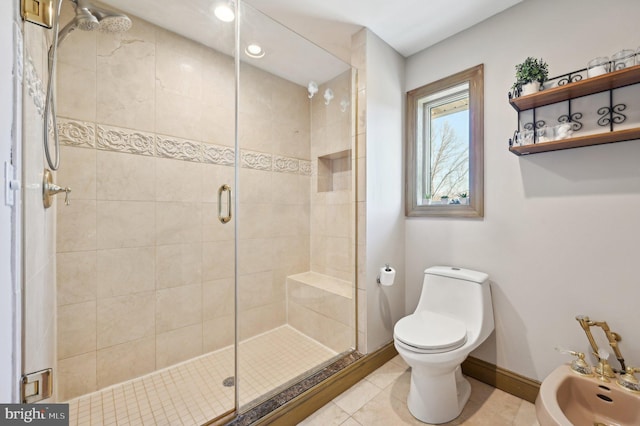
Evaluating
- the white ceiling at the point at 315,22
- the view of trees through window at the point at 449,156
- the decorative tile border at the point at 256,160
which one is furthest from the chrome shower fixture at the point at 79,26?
the view of trees through window at the point at 449,156

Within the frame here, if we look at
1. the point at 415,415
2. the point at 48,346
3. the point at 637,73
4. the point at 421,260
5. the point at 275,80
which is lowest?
the point at 415,415

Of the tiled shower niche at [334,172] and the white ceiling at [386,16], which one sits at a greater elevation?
the white ceiling at [386,16]

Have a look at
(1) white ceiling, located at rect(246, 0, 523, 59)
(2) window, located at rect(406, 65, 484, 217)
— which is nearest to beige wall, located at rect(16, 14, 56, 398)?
(1) white ceiling, located at rect(246, 0, 523, 59)

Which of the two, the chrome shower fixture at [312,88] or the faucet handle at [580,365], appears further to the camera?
the chrome shower fixture at [312,88]

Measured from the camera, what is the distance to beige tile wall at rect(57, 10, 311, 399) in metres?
1.55

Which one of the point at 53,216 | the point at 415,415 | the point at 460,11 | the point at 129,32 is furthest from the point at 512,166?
the point at 53,216

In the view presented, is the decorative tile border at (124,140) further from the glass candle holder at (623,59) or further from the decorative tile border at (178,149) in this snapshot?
the glass candle holder at (623,59)

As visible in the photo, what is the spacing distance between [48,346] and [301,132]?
210cm

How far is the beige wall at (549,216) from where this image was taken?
1.31m

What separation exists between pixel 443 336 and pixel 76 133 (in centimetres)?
240

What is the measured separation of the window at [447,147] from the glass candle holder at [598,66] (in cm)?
53

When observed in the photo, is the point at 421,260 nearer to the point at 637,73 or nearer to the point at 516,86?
the point at 516,86

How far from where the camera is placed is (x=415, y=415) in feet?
4.78

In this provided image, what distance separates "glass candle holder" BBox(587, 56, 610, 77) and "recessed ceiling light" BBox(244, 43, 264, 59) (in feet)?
6.37
